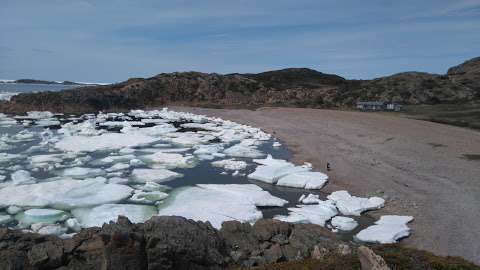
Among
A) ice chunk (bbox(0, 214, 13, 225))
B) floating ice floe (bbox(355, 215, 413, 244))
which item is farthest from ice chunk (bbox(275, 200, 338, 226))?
ice chunk (bbox(0, 214, 13, 225))

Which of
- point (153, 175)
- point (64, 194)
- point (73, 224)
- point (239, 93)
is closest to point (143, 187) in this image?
point (153, 175)

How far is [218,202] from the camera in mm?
14398

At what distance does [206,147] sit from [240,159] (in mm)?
3636

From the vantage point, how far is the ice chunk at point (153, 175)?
59.2ft

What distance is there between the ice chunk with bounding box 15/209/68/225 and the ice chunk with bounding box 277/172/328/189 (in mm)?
8518

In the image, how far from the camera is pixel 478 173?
1825 cm

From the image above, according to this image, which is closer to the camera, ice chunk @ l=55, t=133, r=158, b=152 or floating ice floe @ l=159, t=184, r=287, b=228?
floating ice floe @ l=159, t=184, r=287, b=228

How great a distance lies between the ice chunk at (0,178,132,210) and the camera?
14.3 metres

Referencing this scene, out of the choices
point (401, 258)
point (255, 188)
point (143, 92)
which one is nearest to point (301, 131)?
point (255, 188)

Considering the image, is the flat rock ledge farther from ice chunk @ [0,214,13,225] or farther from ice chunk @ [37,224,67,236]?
ice chunk @ [0,214,13,225]

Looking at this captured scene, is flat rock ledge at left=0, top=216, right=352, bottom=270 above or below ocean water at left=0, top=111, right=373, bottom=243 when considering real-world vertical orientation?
above

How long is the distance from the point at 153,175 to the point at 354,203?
8.78 meters

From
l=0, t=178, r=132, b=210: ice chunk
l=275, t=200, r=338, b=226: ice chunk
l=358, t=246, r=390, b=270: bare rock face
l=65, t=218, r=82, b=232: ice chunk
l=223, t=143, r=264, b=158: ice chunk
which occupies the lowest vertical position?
l=65, t=218, r=82, b=232: ice chunk

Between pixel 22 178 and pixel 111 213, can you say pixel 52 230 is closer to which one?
pixel 111 213
